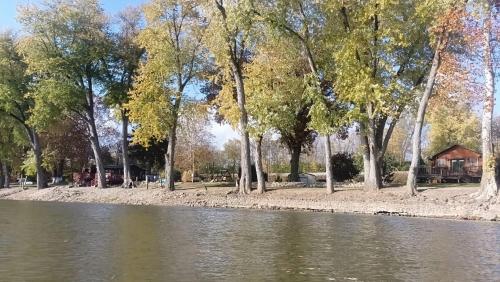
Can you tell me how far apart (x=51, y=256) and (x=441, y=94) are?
28.4 metres

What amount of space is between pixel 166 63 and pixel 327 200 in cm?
1796

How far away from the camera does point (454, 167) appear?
204 feet

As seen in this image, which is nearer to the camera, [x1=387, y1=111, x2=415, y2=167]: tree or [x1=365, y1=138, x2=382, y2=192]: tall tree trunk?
[x1=365, y1=138, x2=382, y2=192]: tall tree trunk

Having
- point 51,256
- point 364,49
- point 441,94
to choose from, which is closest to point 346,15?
point 364,49

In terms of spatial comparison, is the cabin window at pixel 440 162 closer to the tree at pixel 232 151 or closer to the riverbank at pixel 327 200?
the riverbank at pixel 327 200

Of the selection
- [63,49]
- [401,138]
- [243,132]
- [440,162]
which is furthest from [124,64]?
[401,138]

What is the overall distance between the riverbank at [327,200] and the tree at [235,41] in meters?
3.00

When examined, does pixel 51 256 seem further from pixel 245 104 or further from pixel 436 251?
pixel 245 104

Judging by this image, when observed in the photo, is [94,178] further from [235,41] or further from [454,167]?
[454,167]

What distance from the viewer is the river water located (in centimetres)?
1337

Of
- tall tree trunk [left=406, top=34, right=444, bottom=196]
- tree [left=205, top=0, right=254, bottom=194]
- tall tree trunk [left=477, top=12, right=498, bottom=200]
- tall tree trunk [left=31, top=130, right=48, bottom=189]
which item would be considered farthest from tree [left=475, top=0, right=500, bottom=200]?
tall tree trunk [left=31, top=130, right=48, bottom=189]

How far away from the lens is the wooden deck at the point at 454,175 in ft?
184

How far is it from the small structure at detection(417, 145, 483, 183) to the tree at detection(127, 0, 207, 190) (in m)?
25.2

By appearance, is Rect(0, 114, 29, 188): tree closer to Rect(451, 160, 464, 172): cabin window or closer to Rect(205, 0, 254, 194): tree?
Rect(205, 0, 254, 194): tree
